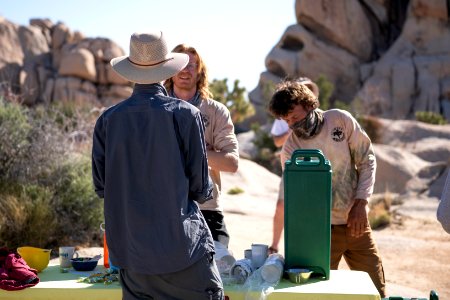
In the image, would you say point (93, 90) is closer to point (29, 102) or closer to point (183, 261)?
point (29, 102)

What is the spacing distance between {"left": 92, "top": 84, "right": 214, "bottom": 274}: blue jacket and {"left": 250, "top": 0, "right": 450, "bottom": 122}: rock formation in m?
30.0

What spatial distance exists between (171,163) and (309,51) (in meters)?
33.4

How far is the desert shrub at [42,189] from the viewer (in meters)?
7.73

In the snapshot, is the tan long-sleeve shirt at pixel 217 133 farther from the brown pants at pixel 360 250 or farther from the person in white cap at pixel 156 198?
the person in white cap at pixel 156 198

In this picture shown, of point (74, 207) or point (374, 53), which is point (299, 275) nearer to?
point (74, 207)

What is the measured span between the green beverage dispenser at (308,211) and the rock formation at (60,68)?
27846mm

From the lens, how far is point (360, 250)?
4121 mm

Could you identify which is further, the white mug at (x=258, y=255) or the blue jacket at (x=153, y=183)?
the white mug at (x=258, y=255)

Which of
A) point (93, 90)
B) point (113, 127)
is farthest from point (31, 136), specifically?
point (93, 90)

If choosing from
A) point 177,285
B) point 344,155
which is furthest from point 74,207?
point 177,285

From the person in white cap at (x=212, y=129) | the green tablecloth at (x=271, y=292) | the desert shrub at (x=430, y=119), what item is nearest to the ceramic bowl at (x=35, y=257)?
the green tablecloth at (x=271, y=292)

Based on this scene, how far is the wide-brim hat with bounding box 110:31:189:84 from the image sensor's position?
8.69 feet

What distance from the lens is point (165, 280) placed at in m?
2.50

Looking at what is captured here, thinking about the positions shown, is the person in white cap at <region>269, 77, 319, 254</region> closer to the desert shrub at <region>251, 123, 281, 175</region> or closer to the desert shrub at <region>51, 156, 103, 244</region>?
the desert shrub at <region>51, 156, 103, 244</region>
